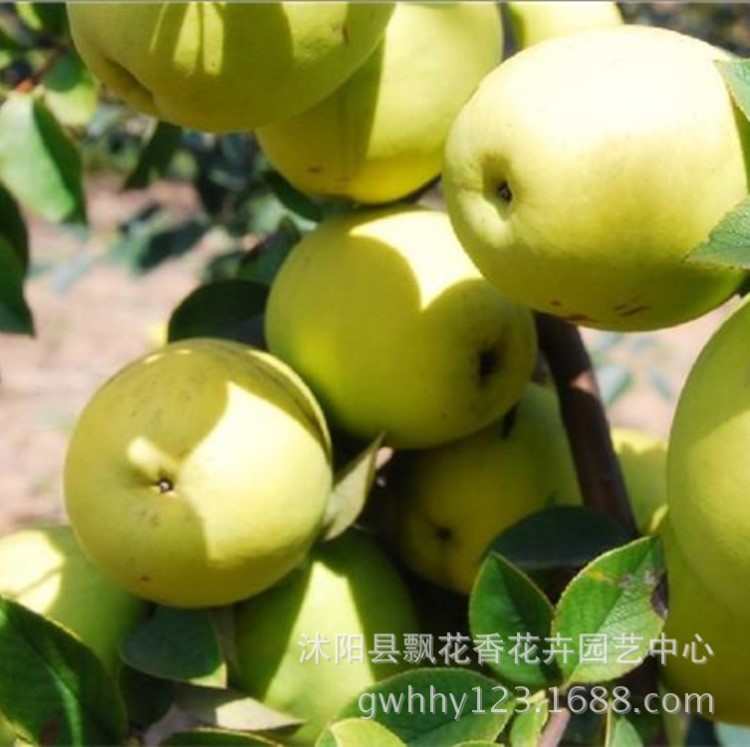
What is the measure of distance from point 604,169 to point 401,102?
0.77 ft

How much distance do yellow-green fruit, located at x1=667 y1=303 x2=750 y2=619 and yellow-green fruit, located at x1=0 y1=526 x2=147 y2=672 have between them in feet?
1.23

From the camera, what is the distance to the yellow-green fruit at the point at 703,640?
2.72 feet

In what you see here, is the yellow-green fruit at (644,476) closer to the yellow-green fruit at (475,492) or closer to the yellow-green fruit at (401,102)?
the yellow-green fruit at (475,492)

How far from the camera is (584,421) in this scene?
93cm

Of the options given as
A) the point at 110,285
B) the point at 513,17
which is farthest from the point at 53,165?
the point at 110,285

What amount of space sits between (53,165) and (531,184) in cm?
49

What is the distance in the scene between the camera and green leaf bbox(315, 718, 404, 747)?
660mm

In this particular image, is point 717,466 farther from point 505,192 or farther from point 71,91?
point 71,91

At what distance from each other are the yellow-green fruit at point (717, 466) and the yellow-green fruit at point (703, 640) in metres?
0.10

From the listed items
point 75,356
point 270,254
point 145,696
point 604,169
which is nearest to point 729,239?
point 604,169

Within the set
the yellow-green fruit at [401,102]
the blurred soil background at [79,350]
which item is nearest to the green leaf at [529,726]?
the yellow-green fruit at [401,102]

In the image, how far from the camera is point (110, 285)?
526 centimetres

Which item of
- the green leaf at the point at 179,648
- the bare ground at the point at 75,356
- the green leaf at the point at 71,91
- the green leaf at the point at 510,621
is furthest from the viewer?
the bare ground at the point at 75,356

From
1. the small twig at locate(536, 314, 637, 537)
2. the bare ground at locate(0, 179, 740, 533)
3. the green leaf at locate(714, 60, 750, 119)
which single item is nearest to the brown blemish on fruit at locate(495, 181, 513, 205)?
the green leaf at locate(714, 60, 750, 119)
